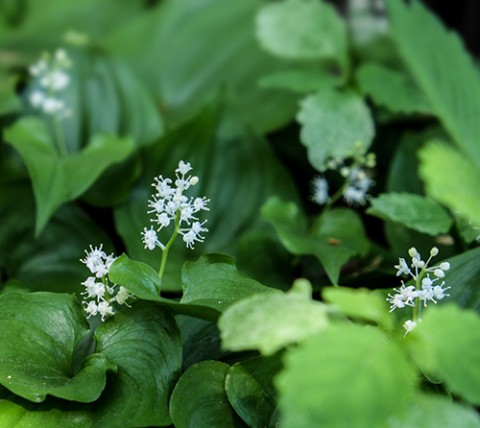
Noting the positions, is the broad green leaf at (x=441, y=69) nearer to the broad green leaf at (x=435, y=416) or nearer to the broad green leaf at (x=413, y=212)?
the broad green leaf at (x=413, y=212)

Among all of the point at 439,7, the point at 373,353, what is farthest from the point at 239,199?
the point at 439,7

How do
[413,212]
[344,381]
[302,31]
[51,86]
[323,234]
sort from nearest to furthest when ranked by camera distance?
[344,381] < [413,212] < [323,234] < [51,86] < [302,31]

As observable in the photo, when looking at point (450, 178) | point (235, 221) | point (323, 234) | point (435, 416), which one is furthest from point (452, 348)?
point (235, 221)

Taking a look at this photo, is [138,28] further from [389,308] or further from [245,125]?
[389,308]

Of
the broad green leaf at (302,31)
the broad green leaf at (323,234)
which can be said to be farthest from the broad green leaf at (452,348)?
the broad green leaf at (302,31)

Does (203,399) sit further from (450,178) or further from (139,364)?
(450,178)

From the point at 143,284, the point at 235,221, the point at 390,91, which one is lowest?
the point at 235,221
